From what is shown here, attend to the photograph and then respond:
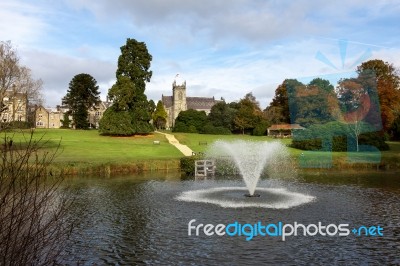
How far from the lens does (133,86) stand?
2682 inches

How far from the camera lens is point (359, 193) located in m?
25.5

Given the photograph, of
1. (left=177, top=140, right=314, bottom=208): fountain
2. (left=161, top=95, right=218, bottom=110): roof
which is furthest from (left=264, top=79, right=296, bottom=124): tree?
(left=177, top=140, right=314, bottom=208): fountain

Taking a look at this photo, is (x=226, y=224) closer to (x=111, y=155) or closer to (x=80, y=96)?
(x=111, y=155)

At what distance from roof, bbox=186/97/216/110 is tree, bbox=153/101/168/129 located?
33.5 meters

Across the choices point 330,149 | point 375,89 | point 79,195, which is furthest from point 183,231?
point 375,89

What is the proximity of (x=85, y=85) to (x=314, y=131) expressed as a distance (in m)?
62.4

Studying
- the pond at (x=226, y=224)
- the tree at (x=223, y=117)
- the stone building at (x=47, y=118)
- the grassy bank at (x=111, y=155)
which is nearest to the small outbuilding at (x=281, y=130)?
the tree at (x=223, y=117)

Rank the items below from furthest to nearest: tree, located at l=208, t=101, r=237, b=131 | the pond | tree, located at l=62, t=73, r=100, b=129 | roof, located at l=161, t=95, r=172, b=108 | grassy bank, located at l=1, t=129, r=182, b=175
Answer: roof, located at l=161, t=95, r=172, b=108, tree, located at l=208, t=101, r=237, b=131, tree, located at l=62, t=73, r=100, b=129, grassy bank, located at l=1, t=129, r=182, b=175, the pond

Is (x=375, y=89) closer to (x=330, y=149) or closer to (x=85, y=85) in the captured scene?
(x=330, y=149)

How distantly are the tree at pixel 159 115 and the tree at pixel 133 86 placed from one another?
5952 centimetres

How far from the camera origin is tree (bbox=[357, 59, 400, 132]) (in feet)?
224

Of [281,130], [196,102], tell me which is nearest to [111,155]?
[281,130]

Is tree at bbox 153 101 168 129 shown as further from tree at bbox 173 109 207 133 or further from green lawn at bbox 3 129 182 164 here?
green lawn at bbox 3 129 182 164

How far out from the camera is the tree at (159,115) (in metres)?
132
